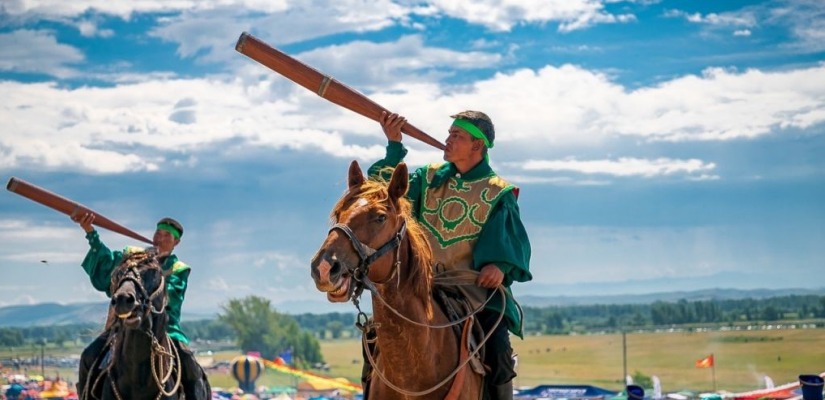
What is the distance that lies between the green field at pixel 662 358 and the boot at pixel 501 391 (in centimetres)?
3071

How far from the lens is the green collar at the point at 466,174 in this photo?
10992 mm

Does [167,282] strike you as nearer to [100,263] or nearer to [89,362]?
[89,362]

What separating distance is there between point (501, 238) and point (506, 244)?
0.06 meters

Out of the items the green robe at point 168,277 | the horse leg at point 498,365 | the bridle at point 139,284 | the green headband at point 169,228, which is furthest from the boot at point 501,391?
the green headband at point 169,228

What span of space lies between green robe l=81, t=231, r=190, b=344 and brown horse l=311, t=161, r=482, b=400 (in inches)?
240

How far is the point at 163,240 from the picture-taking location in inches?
651

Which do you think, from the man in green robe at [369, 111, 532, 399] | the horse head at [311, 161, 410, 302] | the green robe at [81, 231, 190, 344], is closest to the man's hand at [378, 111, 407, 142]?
the man in green robe at [369, 111, 532, 399]

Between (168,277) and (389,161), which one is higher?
(389,161)

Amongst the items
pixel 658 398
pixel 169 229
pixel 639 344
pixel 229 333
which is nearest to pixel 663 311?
pixel 639 344

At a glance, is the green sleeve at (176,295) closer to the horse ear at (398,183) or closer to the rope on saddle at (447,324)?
the rope on saddle at (447,324)

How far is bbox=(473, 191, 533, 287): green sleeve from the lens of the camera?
10.5 metres

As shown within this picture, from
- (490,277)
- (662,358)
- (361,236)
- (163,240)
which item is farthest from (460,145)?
(662,358)

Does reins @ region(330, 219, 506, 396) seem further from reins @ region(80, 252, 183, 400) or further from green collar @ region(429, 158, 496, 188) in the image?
reins @ region(80, 252, 183, 400)

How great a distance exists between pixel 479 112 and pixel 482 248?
3.82 feet
